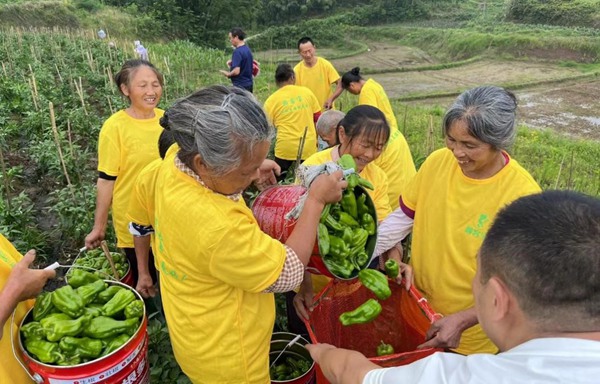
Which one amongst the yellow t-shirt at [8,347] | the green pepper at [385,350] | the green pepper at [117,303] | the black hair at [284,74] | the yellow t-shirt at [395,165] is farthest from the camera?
the black hair at [284,74]

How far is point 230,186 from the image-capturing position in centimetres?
179

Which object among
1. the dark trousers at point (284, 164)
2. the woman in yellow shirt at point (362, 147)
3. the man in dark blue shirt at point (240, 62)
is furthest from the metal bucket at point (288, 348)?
the man in dark blue shirt at point (240, 62)

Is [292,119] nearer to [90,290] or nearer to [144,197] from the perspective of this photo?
[144,197]

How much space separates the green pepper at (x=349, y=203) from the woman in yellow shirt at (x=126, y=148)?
1821mm

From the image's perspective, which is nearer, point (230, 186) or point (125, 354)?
point (230, 186)

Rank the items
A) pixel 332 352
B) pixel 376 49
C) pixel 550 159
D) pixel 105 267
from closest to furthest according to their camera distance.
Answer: pixel 332 352, pixel 105 267, pixel 550 159, pixel 376 49

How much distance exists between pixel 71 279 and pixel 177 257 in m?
0.73

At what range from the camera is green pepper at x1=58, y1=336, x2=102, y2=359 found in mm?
1909

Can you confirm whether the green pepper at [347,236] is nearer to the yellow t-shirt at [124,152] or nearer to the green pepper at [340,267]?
the green pepper at [340,267]

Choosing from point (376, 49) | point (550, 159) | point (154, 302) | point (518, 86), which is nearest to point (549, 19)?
point (376, 49)

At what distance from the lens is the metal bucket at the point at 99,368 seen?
1.83 meters

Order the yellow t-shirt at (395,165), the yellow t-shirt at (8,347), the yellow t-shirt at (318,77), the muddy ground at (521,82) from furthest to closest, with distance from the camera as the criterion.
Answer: the muddy ground at (521,82), the yellow t-shirt at (318,77), the yellow t-shirt at (395,165), the yellow t-shirt at (8,347)

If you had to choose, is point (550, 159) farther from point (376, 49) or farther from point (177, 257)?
point (376, 49)

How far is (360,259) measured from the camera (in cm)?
228
